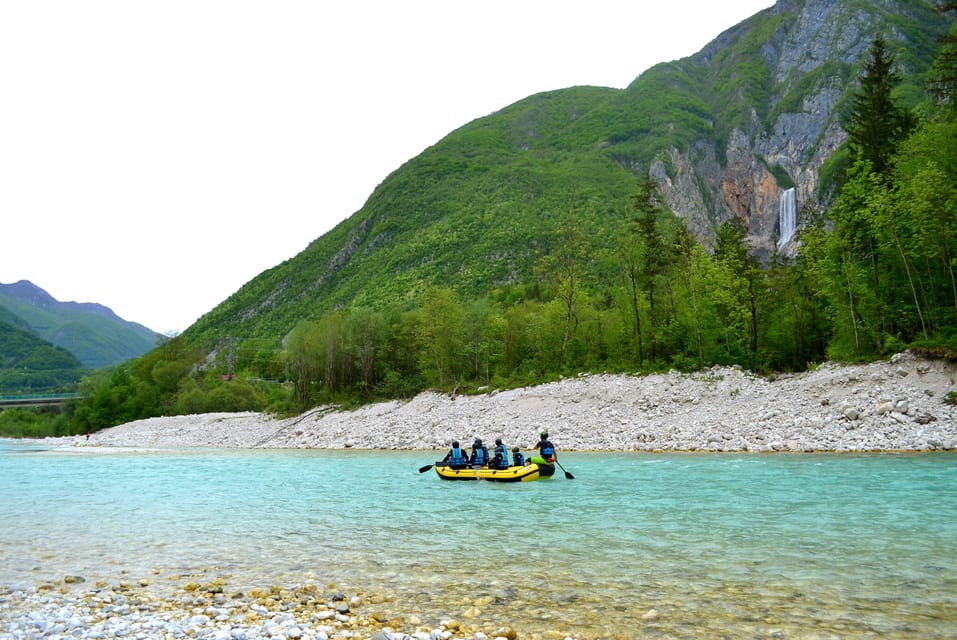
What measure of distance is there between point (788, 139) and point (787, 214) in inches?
1364

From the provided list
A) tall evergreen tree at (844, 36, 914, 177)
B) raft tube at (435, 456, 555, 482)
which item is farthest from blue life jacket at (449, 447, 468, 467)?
tall evergreen tree at (844, 36, 914, 177)

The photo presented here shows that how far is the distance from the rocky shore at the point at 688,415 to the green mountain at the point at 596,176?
40.1 m

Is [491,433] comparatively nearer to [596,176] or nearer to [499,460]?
[499,460]

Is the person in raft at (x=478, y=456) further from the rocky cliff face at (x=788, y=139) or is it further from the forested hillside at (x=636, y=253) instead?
the rocky cliff face at (x=788, y=139)

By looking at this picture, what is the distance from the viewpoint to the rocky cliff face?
478 ft

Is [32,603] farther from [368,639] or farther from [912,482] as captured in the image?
[912,482]

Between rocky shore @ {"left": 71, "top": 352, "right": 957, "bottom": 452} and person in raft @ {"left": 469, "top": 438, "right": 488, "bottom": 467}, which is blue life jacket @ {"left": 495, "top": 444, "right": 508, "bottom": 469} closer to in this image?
person in raft @ {"left": 469, "top": 438, "right": 488, "bottom": 467}

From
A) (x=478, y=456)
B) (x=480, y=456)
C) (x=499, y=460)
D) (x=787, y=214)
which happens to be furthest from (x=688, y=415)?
(x=787, y=214)

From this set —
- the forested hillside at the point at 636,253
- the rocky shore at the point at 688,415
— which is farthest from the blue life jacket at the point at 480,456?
the forested hillside at the point at 636,253

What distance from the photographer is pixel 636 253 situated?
1748 inches

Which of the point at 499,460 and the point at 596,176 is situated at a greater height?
the point at 596,176

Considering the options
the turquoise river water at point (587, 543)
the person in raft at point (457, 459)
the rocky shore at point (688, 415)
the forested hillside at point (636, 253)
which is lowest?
the turquoise river water at point (587, 543)

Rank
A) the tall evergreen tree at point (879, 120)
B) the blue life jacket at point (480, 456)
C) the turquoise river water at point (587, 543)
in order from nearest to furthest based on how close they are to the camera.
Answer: the turquoise river water at point (587, 543) < the blue life jacket at point (480, 456) < the tall evergreen tree at point (879, 120)

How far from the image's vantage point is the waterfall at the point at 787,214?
132m
